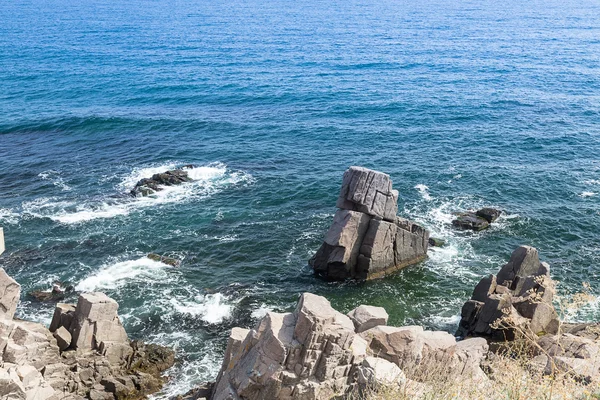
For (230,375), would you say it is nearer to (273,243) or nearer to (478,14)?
(273,243)

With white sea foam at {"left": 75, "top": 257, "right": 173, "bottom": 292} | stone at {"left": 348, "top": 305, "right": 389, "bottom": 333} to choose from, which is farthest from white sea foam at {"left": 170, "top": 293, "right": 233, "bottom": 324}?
stone at {"left": 348, "top": 305, "right": 389, "bottom": 333}

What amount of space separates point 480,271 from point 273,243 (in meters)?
17.1

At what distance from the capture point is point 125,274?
43.8m

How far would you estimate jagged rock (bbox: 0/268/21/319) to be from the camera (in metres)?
33.2

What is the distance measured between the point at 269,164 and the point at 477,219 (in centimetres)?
2462

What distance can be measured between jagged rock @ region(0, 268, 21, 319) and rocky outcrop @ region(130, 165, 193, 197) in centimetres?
2415

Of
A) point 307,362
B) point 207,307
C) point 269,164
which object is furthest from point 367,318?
point 269,164

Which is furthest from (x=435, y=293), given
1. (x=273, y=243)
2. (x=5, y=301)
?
(x=5, y=301)

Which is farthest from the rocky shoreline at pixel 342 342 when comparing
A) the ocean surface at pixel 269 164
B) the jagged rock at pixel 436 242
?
the jagged rock at pixel 436 242

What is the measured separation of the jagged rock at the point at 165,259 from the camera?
4537 cm

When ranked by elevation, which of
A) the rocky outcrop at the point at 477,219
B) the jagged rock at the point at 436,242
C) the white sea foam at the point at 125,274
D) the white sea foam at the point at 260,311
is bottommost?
the white sea foam at the point at 260,311

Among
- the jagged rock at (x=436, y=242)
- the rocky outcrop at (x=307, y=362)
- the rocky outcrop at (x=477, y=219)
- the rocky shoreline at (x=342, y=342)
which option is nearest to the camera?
the rocky outcrop at (x=307, y=362)

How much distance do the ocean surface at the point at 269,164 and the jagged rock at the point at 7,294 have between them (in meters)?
4.67

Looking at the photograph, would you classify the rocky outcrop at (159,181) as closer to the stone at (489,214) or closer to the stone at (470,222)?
the stone at (470,222)
